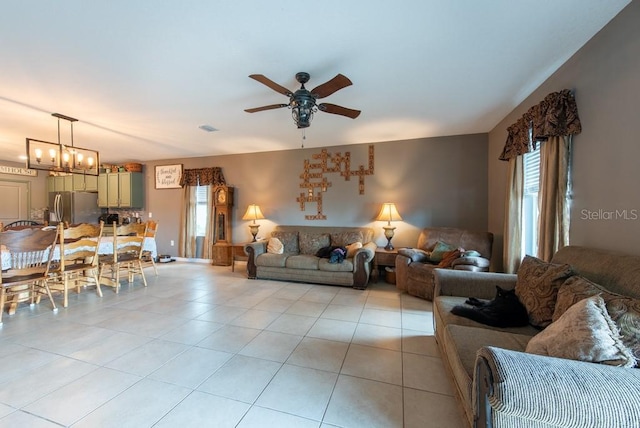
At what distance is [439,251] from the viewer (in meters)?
3.61

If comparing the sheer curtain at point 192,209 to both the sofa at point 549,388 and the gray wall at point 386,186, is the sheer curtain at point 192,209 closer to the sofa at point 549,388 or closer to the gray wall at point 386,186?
the gray wall at point 386,186

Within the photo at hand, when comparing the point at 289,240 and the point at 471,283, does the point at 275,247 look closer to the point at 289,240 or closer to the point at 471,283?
the point at 289,240

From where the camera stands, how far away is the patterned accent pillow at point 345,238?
179 inches

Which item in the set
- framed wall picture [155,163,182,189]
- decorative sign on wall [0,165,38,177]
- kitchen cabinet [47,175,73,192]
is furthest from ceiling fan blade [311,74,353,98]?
decorative sign on wall [0,165,38,177]

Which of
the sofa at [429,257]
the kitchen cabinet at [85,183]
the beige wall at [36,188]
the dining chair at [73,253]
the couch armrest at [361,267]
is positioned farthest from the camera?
the kitchen cabinet at [85,183]

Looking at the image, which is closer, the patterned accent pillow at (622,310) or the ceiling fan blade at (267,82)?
the patterned accent pillow at (622,310)

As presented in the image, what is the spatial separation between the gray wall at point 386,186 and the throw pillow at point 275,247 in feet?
2.51

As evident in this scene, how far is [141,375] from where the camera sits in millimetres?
1838

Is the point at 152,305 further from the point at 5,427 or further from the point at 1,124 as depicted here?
the point at 1,124

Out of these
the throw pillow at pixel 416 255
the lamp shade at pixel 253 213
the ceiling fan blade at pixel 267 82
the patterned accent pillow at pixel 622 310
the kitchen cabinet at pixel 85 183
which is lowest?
the throw pillow at pixel 416 255

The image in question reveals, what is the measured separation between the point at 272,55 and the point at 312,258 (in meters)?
2.95

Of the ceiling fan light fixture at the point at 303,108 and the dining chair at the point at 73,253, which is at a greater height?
the ceiling fan light fixture at the point at 303,108

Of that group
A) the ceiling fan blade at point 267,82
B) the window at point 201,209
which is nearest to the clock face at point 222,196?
the window at point 201,209

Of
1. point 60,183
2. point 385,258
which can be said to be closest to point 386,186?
point 385,258
